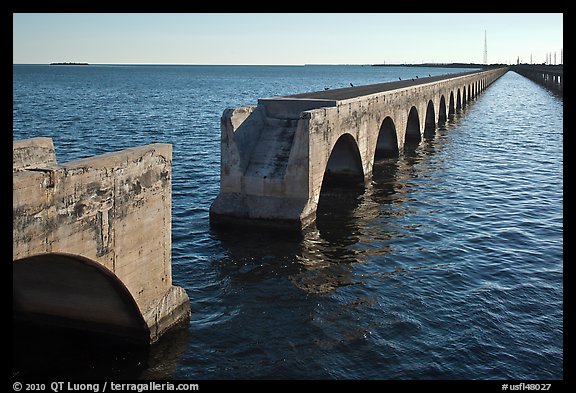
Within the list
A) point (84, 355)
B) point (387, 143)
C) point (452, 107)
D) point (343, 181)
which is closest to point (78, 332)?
point (84, 355)

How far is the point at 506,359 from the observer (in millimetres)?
14938

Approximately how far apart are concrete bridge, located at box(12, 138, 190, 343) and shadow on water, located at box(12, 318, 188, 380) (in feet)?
0.86

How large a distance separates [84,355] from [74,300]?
135 centimetres

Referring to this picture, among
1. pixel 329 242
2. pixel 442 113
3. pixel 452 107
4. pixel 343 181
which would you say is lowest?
pixel 329 242

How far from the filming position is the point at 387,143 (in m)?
42.9

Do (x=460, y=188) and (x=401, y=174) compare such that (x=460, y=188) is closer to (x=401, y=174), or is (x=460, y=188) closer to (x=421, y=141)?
(x=401, y=174)

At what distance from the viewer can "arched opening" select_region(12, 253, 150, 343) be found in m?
13.6

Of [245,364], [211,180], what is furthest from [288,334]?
[211,180]

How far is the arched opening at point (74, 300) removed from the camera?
1359 cm

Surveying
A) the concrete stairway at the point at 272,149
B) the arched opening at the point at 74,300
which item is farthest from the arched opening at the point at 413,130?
the arched opening at the point at 74,300

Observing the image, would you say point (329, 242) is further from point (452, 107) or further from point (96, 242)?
point (452, 107)


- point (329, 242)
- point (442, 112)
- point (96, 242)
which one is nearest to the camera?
point (96, 242)

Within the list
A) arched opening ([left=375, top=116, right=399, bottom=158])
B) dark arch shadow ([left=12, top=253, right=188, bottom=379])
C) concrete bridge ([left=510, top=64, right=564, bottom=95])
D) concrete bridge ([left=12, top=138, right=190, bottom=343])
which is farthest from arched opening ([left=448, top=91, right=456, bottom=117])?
dark arch shadow ([left=12, top=253, right=188, bottom=379])
